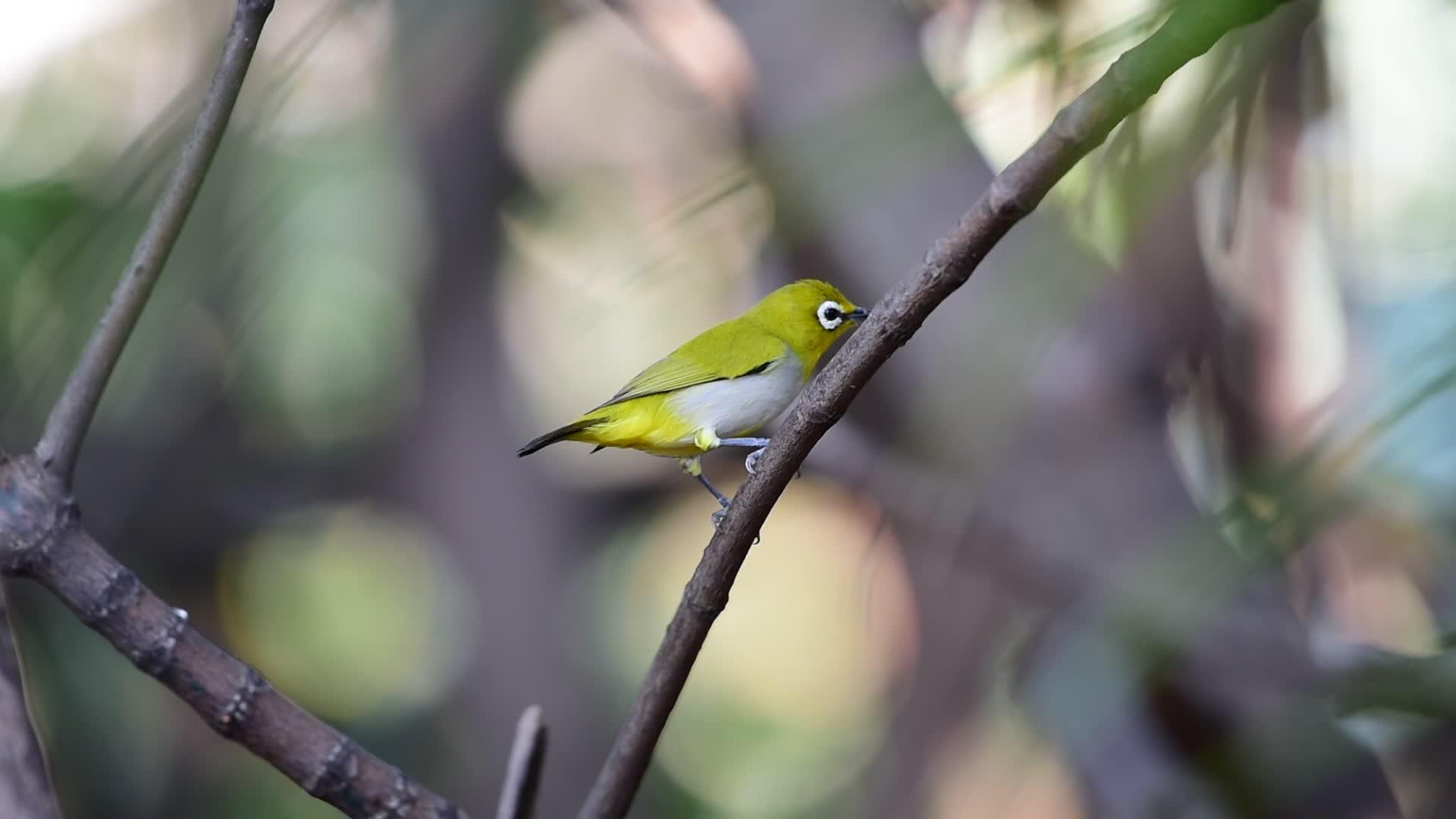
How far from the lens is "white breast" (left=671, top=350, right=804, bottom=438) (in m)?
1.32

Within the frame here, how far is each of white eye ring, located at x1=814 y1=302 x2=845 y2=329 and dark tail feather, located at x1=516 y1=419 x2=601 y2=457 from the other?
0.92ft

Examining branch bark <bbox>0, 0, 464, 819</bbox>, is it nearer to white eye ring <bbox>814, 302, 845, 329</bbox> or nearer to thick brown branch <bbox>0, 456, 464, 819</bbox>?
thick brown branch <bbox>0, 456, 464, 819</bbox>

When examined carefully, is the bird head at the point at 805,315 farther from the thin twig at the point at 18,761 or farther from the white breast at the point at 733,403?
the thin twig at the point at 18,761

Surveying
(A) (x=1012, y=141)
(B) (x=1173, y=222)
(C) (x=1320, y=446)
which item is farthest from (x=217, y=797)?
(C) (x=1320, y=446)

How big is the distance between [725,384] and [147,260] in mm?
652

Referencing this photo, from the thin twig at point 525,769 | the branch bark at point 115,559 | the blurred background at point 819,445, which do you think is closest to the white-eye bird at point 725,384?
the blurred background at point 819,445

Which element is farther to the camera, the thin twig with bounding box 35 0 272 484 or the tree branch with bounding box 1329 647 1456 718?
the thin twig with bounding box 35 0 272 484

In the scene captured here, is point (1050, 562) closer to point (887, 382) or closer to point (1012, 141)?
point (887, 382)

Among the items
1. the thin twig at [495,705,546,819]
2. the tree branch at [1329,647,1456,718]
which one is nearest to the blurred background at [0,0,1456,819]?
the tree branch at [1329,647,1456,718]

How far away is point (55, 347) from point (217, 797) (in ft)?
8.95

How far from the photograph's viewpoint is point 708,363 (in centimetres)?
137

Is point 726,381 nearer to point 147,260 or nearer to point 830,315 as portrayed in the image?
point 830,315

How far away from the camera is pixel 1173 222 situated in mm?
1330

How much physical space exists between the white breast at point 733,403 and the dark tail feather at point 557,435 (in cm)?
10
